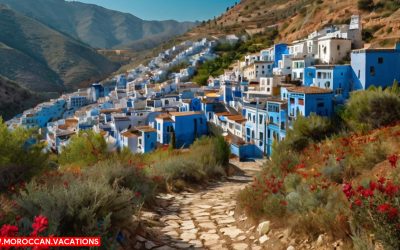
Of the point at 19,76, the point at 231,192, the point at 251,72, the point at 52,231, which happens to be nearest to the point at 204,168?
the point at 231,192

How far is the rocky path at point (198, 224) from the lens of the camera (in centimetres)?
529

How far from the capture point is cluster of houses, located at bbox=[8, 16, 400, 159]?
2966 centimetres

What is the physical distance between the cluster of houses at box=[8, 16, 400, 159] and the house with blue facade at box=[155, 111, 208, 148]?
0.09m

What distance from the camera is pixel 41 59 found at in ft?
400

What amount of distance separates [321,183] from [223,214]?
1943mm

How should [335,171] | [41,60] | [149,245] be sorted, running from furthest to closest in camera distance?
1. [41,60]
2. [335,171]
3. [149,245]

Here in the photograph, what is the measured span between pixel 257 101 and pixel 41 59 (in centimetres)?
10498

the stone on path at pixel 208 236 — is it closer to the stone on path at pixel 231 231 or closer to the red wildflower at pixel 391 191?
the stone on path at pixel 231 231

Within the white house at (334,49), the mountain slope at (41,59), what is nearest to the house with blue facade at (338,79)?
the white house at (334,49)

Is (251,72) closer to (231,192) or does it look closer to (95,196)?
(231,192)

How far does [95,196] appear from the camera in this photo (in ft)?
14.7

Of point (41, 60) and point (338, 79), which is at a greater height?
point (41, 60)

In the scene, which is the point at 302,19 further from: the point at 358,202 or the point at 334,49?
the point at 358,202

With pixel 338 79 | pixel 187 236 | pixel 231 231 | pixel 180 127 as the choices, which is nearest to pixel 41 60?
pixel 180 127
